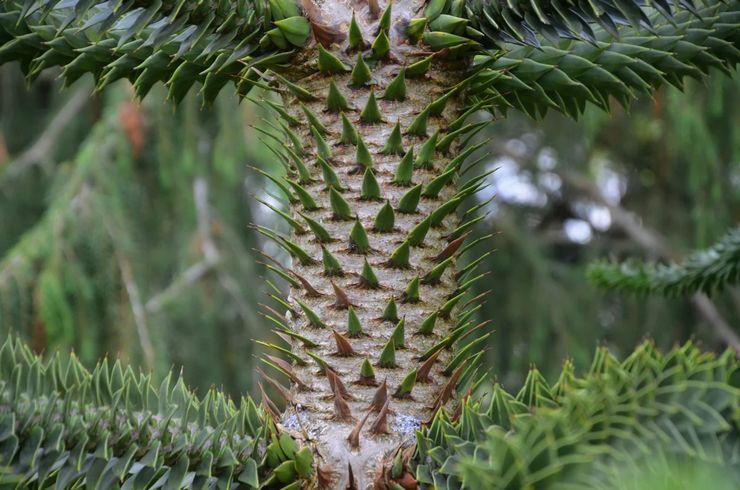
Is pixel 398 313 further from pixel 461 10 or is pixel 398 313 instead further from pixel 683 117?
pixel 683 117

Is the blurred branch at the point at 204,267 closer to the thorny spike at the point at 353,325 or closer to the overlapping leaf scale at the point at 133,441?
the overlapping leaf scale at the point at 133,441

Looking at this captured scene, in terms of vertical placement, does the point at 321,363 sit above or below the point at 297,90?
below

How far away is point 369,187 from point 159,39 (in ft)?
0.80

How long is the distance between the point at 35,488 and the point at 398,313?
35 centimetres

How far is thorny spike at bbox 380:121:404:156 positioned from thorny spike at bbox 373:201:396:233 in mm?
55

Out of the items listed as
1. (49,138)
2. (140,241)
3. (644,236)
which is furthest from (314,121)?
(644,236)

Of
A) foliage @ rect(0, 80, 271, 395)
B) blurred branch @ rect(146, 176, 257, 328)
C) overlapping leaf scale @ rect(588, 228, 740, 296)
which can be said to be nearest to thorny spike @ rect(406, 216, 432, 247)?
overlapping leaf scale @ rect(588, 228, 740, 296)

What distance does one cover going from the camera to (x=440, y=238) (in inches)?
30.5

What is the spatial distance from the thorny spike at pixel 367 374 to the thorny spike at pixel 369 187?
0.15 m

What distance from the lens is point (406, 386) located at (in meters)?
0.72

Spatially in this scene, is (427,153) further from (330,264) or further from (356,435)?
(356,435)

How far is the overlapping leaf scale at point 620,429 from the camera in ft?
1.70

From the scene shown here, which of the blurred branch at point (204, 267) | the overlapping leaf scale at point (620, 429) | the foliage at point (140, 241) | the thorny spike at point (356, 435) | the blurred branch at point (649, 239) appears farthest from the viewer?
the blurred branch at point (649, 239)

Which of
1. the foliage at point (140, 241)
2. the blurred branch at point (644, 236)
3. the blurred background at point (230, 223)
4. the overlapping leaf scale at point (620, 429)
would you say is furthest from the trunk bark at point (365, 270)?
the blurred branch at point (644, 236)
